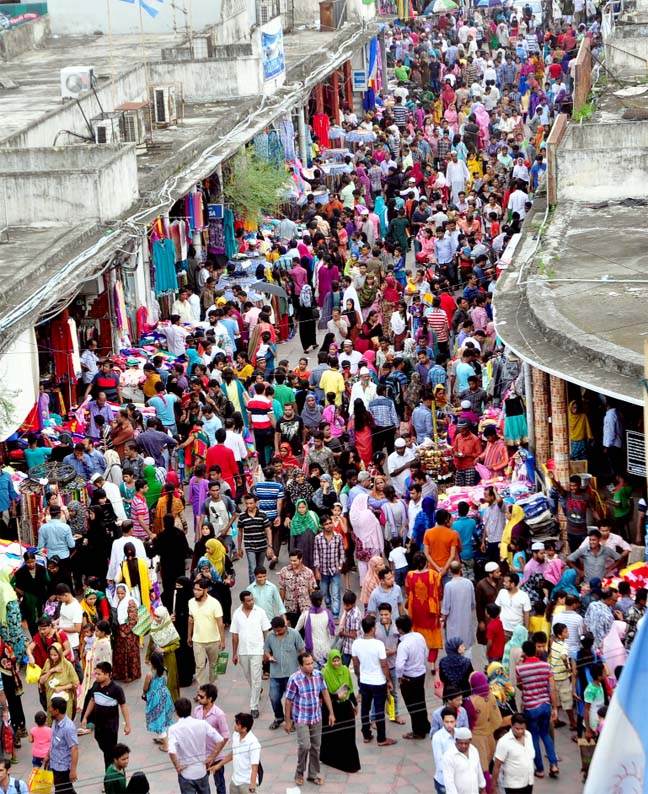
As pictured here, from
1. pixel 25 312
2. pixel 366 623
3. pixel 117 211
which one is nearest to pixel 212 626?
pixel 366 623

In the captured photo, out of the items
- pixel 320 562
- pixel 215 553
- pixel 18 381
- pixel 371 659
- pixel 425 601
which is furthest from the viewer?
pixel 18 381

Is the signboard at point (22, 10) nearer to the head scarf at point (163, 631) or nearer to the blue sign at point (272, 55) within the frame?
the blue sign at point (272, 55)

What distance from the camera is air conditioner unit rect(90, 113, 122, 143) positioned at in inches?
931

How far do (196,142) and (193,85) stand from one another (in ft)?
15.0

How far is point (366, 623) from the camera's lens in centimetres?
1259

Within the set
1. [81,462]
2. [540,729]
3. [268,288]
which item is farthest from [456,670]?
[268,288]

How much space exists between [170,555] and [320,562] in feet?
4.13

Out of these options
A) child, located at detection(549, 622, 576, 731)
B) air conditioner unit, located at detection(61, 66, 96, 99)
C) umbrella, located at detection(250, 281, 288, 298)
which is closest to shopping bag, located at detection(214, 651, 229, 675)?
child, located at detection(549, 622, 576, 731)

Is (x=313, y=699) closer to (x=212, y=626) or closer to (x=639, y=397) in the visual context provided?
(x=212, y=626)

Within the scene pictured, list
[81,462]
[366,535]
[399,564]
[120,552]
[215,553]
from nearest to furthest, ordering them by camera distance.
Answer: [120,552], [215,553], [399,564], [366,535], [81,462]

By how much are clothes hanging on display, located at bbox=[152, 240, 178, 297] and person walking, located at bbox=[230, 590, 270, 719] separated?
10206mm

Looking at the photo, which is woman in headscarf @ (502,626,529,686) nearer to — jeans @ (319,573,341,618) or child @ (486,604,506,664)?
child @ (486,604,506,664)

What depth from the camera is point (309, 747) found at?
12180 mm

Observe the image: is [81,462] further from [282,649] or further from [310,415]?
[282,649]
